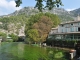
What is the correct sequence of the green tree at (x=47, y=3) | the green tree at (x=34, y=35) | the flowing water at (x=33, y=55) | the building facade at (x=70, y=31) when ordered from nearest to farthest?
the green tree at (x=47, y=3)
the flowing water at (x=33, y=55)
the building facade at (x=70, y=31)
the green tree at (x=34, y=35)

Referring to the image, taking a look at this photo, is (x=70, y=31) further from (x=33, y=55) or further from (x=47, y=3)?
(x=47, y=3)

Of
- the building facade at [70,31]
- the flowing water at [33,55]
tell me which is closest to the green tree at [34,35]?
the building facade at [70,31]

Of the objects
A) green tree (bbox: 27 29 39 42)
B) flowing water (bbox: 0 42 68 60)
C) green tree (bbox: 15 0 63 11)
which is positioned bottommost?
flowing water (bbox: 0 42 68 60)

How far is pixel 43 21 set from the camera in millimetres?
87812

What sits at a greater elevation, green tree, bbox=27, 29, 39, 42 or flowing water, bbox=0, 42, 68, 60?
green tree, bbox=27, 29, 39, 42

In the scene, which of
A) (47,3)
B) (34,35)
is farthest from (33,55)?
(34,35)

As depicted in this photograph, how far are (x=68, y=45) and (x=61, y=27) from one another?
15.3 m

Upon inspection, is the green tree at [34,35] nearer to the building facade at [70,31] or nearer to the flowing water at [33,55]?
the building facade at [70,31]

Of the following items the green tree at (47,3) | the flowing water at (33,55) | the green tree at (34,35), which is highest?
the green tree at (47,3)

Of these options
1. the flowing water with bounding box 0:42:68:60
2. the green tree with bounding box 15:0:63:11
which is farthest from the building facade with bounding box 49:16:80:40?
the green tree with bounding box 15:0:63:11

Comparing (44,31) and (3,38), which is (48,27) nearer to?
(44,31)

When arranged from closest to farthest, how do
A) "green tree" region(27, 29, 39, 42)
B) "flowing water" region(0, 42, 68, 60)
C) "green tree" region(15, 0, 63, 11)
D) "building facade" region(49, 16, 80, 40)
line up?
"green tree" region(15, 0, 63, 11), "flowing water" region(0, 42, 68, 60), "building facade" region(49, 16, 80, 40), "green tree" region(27, 29, 39, 42)

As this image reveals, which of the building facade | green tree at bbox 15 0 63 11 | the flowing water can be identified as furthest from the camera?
the building facade

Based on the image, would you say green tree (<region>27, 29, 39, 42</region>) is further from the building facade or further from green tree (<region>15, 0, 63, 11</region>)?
green tree (<region>15, 0, 63, 11</region>)
